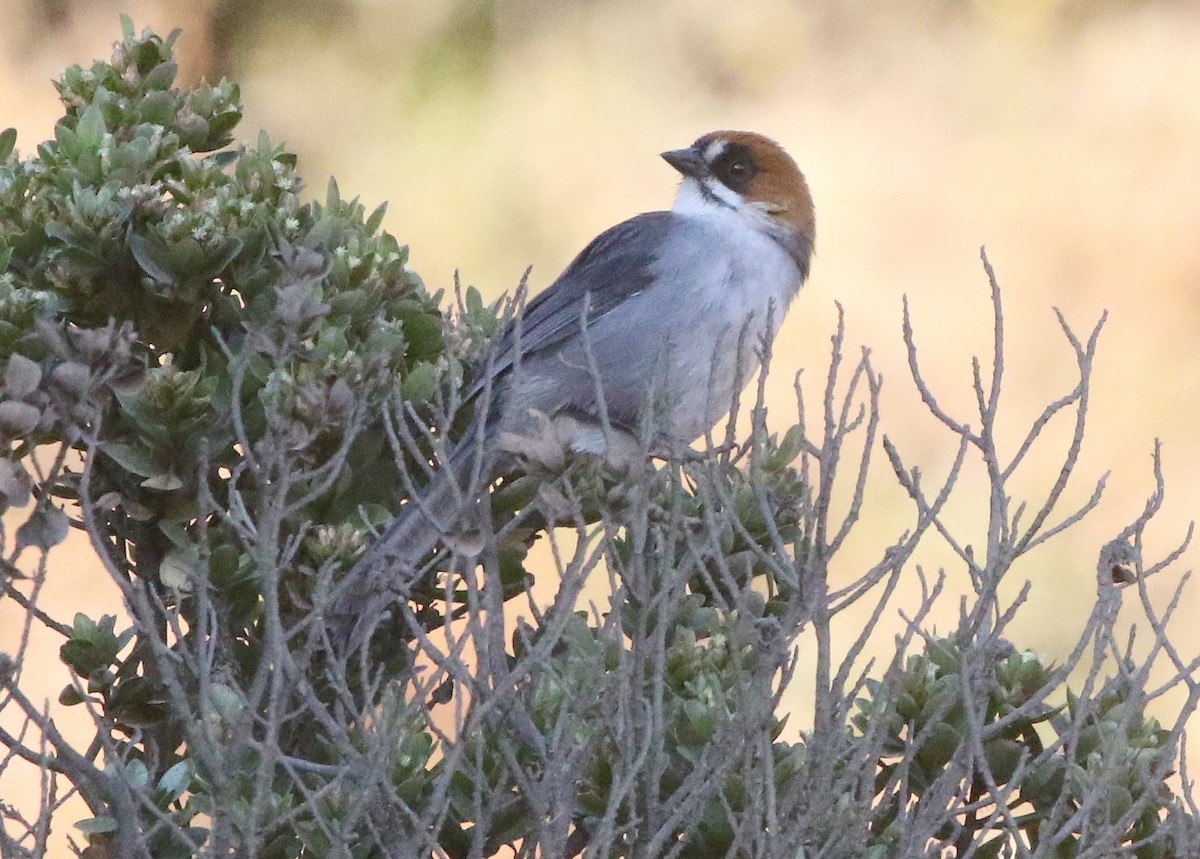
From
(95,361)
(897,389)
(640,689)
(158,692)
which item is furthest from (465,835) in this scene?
(897,389)

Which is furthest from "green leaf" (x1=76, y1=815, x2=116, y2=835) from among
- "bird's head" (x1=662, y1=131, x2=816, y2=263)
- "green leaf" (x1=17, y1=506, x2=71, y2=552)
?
"bird's head" (x1=662, y1=131, x2=816, y2=263)

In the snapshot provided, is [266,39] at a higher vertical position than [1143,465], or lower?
higher

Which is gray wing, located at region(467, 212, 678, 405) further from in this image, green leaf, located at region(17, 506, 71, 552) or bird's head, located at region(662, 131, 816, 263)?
green leaf, located at region(17, 506, 71, 552)

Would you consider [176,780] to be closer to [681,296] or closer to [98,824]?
[98,824]

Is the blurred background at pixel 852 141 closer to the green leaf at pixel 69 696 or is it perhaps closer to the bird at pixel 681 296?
the bird at pixel 681 296

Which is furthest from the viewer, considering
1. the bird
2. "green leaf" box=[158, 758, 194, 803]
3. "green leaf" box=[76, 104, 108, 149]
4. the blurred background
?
the blurred background

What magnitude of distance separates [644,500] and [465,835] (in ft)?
1.44

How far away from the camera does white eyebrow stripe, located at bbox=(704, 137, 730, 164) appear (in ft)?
12.7

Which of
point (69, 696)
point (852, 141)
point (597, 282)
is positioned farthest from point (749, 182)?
point (69, 696)

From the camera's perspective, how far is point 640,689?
1818 millimetres

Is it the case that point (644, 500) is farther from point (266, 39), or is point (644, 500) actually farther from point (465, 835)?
point (266, 39)

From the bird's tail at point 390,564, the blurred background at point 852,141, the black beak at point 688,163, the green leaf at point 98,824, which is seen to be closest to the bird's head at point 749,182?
the black beak at point 688,163

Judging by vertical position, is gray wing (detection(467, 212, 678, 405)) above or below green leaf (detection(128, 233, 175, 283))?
above

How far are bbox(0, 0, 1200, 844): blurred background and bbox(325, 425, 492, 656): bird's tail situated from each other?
2885 mm
